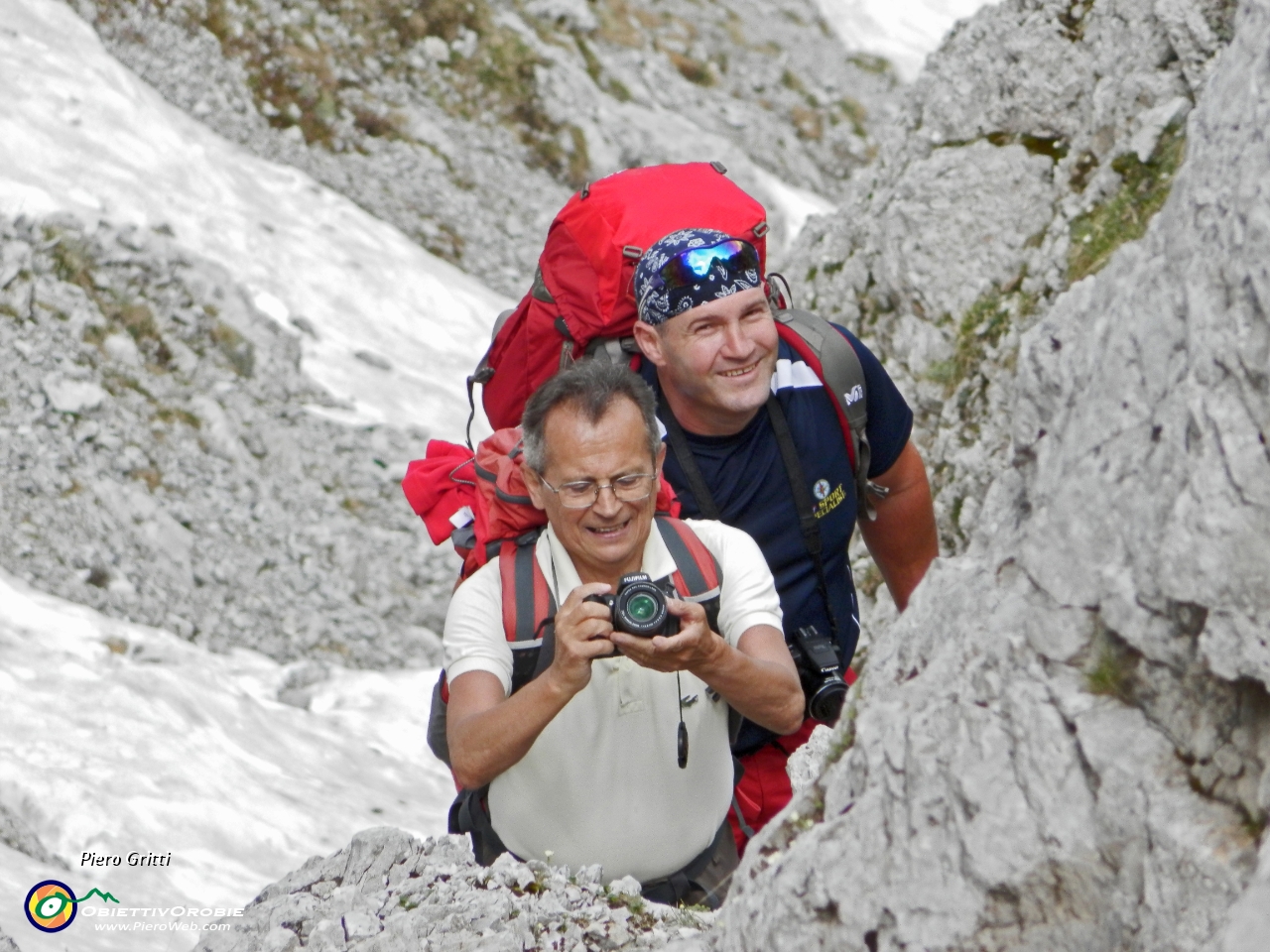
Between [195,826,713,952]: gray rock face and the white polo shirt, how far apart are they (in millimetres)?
173

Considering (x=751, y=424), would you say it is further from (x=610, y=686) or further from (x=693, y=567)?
(x=610, y=686)

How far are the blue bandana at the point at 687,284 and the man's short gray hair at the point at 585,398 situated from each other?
687 millimetres

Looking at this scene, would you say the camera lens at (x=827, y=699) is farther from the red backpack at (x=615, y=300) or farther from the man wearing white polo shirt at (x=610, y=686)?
the red backpack at (x=615, y=300)

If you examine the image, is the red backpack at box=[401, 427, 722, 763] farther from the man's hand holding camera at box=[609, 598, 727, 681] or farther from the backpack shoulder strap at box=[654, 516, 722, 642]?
the man's hand holding camera at box=[609, 598, 727, 681]

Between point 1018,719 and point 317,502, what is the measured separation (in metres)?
14.5

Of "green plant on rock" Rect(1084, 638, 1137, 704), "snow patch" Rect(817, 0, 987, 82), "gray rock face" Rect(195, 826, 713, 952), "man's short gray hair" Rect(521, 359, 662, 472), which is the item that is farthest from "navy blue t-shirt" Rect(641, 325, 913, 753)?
"snow patch" Rect(817, 0, 987, 82)

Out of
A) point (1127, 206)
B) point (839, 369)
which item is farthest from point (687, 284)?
point (1127, 206)

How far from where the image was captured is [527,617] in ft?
15.9

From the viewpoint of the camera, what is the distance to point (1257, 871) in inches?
105

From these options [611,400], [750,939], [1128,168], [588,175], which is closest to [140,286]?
[588,175]

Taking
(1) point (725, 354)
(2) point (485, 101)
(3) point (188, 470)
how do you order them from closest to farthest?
(1) point (725, 354)
(3) point (188, 470)
(2) point (485, 101)

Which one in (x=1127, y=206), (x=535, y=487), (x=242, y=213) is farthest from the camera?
(x=242, y=213)

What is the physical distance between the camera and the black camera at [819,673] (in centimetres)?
577

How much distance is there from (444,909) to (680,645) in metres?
1.28
